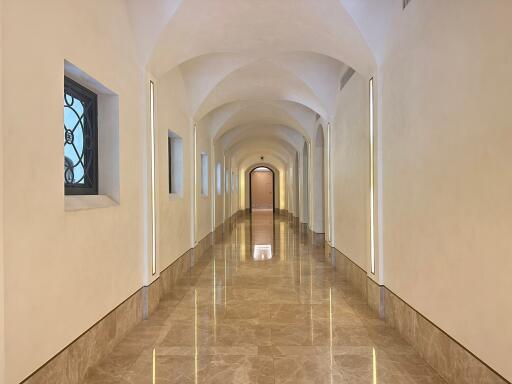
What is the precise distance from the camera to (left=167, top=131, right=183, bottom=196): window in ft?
24.2

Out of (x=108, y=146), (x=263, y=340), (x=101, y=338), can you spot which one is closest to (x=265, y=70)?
(x=108, y=146)

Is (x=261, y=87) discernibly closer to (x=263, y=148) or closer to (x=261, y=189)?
(x=263, y=148)

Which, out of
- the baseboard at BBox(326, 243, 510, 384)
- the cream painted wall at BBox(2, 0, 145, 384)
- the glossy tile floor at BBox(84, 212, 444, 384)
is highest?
the cream painted wall at BBox(2, 0, 145, 384)

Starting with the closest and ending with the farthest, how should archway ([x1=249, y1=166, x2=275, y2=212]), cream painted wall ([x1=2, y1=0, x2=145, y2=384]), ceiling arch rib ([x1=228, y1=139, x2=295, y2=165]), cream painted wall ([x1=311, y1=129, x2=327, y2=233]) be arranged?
1. cream painted wall ([x1=2, y1=0, x2=145, y2=384])
2. cream painted wall ([x1=311, y1=129, x2=327, y2=233])
3. ceiling arch rib ([x1=228, y1=139, x2=295, y2=165])
4. archway ([x1=249, y1=166, x2=275, y2=212])

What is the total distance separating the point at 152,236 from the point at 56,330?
224 centimetres

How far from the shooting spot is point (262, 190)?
1443 inches

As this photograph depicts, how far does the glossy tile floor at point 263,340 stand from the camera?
3.20m

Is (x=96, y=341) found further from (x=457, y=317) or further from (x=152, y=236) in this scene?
(x=457, y=317)

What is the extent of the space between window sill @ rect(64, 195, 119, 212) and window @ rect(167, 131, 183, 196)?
343 cm

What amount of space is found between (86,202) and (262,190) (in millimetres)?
33304

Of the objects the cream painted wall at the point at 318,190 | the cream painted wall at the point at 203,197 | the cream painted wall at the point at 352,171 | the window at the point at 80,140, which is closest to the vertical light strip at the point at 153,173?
the window at the point at 80,140

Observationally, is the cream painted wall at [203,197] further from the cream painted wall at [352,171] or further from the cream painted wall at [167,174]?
the cream painted wall at [352,171]

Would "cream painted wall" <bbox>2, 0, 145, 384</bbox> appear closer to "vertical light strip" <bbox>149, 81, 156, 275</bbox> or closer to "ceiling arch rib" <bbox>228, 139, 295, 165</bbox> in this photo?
"vertical light strip" <bbox>149, 81, 156, 275</bbox>

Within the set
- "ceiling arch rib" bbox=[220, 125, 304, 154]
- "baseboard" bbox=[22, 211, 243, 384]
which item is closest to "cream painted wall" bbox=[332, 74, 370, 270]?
"baseboard" bbox=[22, 211, 243, 384]
